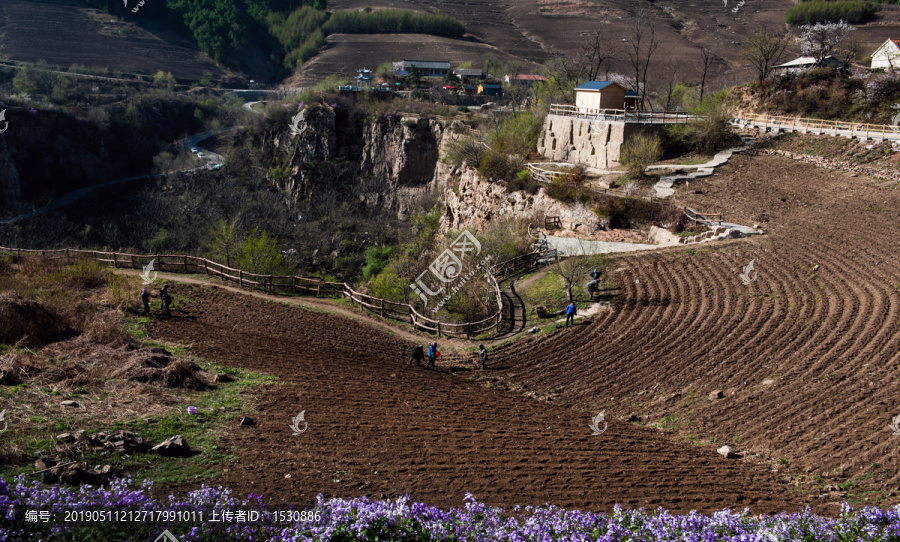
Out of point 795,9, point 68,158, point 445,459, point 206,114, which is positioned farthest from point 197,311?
point 795,9

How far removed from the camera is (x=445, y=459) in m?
12.2

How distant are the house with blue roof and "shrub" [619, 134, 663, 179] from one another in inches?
173

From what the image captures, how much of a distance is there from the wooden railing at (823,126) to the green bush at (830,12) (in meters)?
53.9

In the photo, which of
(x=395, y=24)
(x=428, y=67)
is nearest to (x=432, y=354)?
(x=428, y=67)

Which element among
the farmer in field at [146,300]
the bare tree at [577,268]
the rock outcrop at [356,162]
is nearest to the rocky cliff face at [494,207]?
the bare tree at [577,268]

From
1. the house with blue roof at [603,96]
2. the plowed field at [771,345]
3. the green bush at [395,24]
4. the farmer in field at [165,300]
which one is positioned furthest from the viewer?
the green bush at [395,24]

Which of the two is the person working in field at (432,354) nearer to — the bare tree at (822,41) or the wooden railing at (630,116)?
the wooden railing at (630,116)

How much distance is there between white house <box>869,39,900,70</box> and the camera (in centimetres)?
4659

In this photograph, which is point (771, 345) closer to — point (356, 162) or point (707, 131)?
point (707, 131)

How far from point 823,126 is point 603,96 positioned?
14021mm

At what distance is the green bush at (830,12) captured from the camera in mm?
84812

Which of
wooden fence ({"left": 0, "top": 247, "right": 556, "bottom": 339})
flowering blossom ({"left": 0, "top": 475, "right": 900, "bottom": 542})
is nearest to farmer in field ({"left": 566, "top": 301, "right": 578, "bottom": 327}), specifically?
wooden fence ({"left": 0, "top": 247, "right": 556, "bottom": 339})

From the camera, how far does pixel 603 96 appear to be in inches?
1683

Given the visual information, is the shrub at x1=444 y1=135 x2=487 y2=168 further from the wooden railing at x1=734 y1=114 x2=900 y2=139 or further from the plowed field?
the plowed field
